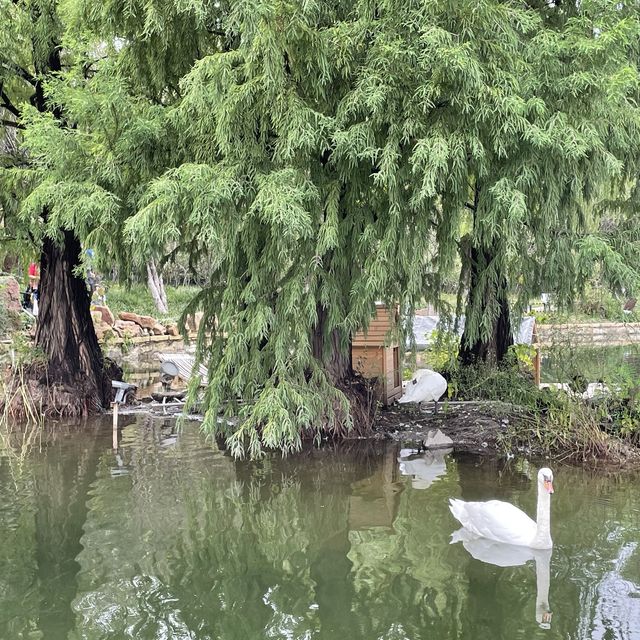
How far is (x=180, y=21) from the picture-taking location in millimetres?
7902

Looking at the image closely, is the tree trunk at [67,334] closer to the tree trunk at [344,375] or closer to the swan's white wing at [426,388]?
the tree trunk at [344,375]

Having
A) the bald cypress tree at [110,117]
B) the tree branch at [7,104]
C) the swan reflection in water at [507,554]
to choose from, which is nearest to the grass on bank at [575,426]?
the swan reflection in water at [507,554]

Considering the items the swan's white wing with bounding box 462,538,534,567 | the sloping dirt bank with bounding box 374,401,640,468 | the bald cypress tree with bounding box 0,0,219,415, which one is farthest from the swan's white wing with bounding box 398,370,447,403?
the bald cypress tree with bounding box 0,0,219,415

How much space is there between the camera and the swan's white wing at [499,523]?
18.9 ft

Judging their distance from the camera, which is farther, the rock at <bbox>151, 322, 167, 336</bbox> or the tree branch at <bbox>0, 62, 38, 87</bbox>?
the rock at <bbox>151, 322, 167, 336</bbox>

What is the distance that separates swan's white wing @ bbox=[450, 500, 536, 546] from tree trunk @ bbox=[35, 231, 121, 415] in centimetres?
755

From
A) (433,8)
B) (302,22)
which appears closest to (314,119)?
(302,22)

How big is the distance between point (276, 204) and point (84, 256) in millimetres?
3121

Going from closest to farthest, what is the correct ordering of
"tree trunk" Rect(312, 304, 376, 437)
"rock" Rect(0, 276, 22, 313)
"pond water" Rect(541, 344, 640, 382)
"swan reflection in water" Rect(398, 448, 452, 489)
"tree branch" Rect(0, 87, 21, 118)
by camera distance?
"swan reflection in water" Rect(398, 448, 452, 489), "pond water" Rect(541, 344, 640, 382), "tree trunk" Rect(312, 304, 376, 437), "tree branch" Rect(0, 87, 21, 118), "rock" Rect(0, 276, 22, 313)

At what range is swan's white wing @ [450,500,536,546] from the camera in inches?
227

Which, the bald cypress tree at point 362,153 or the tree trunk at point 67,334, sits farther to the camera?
the tree trunk at point 67,334

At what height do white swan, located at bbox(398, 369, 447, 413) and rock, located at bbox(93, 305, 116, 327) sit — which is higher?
rock, located at bbox(93, 305, 116, 327)

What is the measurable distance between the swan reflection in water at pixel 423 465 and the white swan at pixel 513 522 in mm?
1520

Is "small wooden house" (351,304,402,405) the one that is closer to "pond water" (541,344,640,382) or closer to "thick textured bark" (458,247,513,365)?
"thick textured bark" (458,247,513,365)
